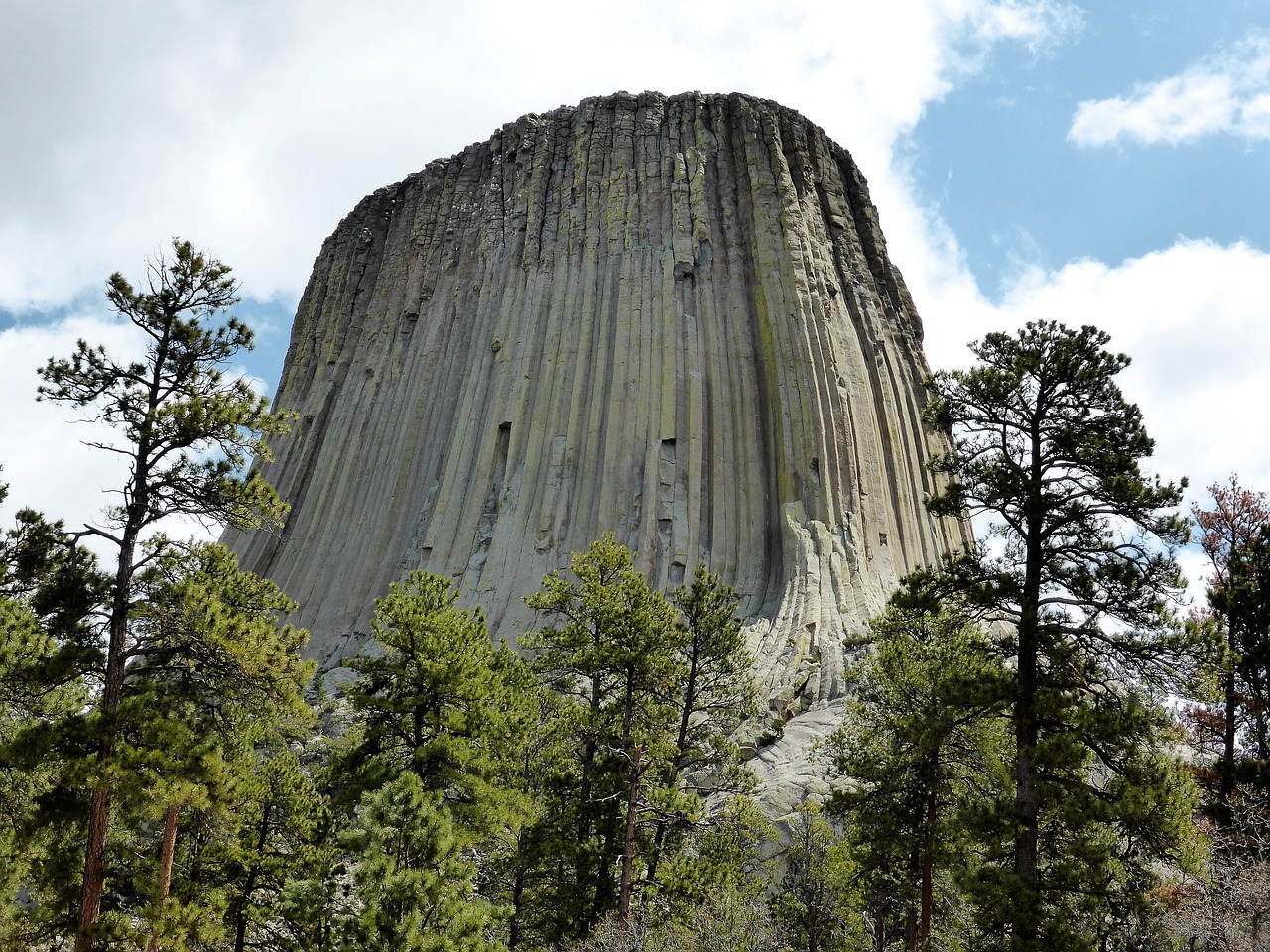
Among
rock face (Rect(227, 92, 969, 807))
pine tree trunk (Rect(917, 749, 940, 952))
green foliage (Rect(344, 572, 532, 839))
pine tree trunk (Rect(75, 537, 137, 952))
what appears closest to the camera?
pine tree trunk (Rect(75, 537, 137, 952))

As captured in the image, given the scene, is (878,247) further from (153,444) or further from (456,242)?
(153,444)

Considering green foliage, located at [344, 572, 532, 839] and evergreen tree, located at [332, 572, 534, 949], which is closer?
evergreen tree, located at [332, 572, 534, 949]

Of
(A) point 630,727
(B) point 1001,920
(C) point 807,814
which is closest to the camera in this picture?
(B) point 1001,920

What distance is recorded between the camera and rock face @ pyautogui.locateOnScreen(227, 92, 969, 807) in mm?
37281

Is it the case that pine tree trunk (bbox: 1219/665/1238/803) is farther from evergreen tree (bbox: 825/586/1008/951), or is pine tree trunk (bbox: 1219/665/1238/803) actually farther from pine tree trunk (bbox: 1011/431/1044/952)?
pine tree trunk (bbox: 1011/431/1044/952)

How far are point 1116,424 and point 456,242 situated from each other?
41.7m

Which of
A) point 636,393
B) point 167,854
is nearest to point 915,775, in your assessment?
point 167,854

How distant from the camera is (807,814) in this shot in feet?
70.9

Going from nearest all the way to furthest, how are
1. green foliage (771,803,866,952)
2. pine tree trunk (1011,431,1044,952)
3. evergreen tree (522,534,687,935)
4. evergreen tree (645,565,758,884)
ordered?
1. pine tree trunk (1011,431,1044,952)
2. evergreen tree (522,534,687,935)
3. evergreen tree (645,565,758,884)
4. green foliage (771,803,866,952)

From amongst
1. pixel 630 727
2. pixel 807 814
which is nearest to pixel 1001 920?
pixel 630 727

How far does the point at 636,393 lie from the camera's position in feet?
135

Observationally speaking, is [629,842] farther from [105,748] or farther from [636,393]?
[636,393]

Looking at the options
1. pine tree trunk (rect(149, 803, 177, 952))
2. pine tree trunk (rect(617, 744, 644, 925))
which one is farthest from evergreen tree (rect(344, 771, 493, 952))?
pine tree trunk (rect(617, 744, 644, 925))

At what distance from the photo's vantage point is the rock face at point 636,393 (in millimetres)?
37281
